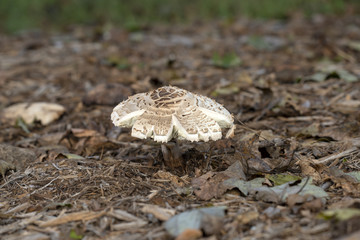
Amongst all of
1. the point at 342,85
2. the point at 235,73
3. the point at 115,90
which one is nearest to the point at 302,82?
the point at 342,85

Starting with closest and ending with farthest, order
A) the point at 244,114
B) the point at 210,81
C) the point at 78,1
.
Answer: the point at 244,114 → the point at 210,81 → the point at 78,1

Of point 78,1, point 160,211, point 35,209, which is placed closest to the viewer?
point 160,211

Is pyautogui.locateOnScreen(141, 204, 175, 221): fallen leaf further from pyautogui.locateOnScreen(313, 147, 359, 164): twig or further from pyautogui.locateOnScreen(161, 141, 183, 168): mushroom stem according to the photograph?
pyautogui.locateOnScreen(313, 147, 359, 164): twig

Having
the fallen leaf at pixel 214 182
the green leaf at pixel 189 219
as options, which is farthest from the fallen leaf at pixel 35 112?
the green leaf at pixel 189 219

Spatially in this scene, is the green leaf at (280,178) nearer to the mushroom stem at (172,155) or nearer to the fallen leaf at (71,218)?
the mushroom stem at (172,155)

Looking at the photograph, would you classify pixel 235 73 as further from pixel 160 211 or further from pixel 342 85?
pixel 160 211

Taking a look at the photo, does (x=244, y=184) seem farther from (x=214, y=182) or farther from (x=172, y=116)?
(x=172, y=116)
